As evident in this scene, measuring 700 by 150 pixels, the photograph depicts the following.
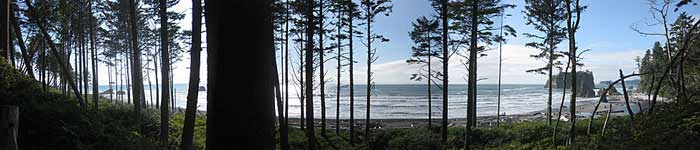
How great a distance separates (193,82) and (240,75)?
7694mm

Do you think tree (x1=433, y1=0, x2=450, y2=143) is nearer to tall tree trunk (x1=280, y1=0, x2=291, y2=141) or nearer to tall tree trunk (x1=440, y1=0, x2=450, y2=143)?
tall tree trunk (x1=440, y1=0, x2=450, y2=143)

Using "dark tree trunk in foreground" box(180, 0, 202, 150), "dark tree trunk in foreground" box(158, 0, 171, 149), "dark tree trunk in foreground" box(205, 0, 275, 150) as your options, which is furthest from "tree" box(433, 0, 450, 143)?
"dark tree trunk in foreground" box(205, 0, 275, 150)

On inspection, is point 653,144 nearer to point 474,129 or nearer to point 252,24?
point 252,24

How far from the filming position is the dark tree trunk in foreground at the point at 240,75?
2.54 metres

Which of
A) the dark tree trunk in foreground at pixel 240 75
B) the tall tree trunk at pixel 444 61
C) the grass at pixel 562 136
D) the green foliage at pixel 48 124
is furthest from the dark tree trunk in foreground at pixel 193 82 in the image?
the tall tree trunk at pixel 444 61

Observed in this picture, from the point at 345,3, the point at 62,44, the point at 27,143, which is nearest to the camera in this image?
the point at 27,143

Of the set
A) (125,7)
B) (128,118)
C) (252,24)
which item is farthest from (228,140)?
(125,7)

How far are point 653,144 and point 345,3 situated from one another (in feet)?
48.4

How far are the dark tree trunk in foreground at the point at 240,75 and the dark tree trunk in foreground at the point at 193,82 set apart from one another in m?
7.42

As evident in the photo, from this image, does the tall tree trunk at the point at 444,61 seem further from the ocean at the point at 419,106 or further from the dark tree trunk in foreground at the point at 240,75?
the dark tree trunk in foreground at the point at 240,75

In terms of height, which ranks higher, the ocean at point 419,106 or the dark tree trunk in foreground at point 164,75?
the dark tree trunk in foreground at point 164,75

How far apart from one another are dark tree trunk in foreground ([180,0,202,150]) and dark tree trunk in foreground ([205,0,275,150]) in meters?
7.42

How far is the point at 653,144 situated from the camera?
379 cm

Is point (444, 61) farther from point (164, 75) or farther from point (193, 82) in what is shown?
point (164, 75)
